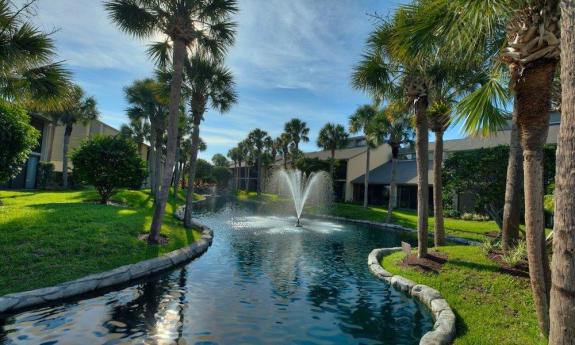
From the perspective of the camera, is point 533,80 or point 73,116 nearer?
point 533,80

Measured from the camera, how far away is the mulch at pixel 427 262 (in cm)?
1047

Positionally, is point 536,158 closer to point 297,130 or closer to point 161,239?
point 161,239

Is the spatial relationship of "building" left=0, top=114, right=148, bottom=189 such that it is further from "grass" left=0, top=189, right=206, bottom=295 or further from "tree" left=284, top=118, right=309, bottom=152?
"tree" left=284, top=118, right=309, bottom=152

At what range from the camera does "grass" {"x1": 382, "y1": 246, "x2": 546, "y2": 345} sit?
20.1ft

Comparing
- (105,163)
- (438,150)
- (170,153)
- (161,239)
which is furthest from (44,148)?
(438,150)

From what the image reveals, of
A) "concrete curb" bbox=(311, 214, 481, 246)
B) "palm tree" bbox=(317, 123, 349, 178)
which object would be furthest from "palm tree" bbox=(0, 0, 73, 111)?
"palm tree" bbox=(317, 123, 349, 178)

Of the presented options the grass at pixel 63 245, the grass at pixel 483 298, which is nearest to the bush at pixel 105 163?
the grass at pixel 63 245

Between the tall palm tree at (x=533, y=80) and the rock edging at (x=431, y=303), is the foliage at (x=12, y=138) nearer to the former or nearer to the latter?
the rock edging at (x=431, y=303)

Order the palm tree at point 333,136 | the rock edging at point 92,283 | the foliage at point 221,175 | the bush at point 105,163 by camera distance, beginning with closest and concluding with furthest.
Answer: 1. the rock edging at point 92,283
2. the bush at point 105,163
3. the palm tree at point 333,136
4. the foliage at point 221,175

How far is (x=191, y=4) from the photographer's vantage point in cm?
1258

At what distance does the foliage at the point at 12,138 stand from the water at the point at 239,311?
34.0ft

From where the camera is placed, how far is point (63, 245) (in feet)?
32.8

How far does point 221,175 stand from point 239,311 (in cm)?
8480

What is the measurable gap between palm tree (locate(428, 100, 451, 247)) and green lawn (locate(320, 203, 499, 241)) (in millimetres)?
6721
